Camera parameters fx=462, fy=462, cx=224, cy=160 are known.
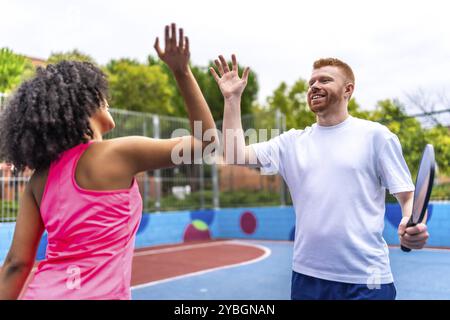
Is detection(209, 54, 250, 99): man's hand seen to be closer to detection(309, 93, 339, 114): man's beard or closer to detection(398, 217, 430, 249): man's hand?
detection(309, 93, 339, 114): man's beard

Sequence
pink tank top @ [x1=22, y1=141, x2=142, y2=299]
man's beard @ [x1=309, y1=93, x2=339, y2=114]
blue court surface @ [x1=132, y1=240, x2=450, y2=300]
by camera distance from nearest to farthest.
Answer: pink tank top @ [x1=22, y1=141, x2=142, y2=299] → man's beard @ [x1=309, y1=93, x2=339, y2=114] → blue court surface @ [x1=132, y1=240, x2=450, y2=300]

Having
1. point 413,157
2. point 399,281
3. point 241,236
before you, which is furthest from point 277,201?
point 399,281

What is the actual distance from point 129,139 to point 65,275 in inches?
16.7

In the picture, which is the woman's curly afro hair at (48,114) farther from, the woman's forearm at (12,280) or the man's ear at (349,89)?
the man's ear at (349,89)

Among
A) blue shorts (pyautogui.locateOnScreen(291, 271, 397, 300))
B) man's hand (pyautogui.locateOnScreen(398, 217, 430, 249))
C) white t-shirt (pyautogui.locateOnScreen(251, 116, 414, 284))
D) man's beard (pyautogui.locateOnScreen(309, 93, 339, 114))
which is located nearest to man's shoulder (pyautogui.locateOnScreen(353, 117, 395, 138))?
white t-shirt (pyautogui.locateOnScreen(251, 116, 414, 284))

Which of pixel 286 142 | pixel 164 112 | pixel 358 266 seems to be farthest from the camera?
pixel 164 112

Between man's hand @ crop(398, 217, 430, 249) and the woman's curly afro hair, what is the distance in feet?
3.55

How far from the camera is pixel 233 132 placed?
202 cm

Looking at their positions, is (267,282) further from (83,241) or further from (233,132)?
(83,241)

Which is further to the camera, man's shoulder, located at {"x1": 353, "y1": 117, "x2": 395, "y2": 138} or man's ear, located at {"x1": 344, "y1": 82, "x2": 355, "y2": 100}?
man's ear, located at {"x1": 344, "y1": 82, "x2": 355, "y2": 100}

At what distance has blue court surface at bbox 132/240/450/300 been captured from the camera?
516 cm

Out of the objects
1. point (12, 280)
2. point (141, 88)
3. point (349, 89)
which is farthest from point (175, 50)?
point (141, 88)
